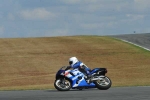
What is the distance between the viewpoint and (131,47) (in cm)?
5256

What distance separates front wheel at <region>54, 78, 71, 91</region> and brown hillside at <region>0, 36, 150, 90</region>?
415 inches

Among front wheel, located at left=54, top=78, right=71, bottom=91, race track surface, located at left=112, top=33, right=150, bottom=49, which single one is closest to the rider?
front wheel, located at left=54, top=78, right=71, bottom=91

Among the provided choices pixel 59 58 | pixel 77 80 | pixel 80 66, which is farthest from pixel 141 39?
pixel 77 80

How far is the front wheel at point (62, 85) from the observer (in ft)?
75.5

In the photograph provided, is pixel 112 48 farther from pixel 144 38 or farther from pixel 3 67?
pixel 3 67

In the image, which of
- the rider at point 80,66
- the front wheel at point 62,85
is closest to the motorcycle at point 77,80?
the front wheel at point 62,85

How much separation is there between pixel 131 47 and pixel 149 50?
2589mm

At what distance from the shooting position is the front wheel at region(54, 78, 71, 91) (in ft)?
75.5

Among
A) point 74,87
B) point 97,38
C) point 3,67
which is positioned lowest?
point 74,87

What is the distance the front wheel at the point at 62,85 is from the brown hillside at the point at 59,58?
10553 mm

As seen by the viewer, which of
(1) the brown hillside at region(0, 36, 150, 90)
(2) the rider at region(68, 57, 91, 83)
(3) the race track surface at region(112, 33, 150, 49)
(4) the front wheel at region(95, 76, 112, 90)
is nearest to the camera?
(4) the front wheel at region(95, 76, 112, 90)

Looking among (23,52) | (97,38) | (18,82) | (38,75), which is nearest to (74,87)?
(18,82)

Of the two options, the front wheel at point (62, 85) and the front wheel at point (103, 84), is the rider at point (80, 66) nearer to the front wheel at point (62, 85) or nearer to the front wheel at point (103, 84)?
the front wheel at point (103, 84)

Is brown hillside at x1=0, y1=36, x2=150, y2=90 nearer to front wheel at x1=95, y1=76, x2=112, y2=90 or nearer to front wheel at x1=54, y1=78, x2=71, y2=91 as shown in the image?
front wheel at x1=54, y1=78, x2=71, y2=91
